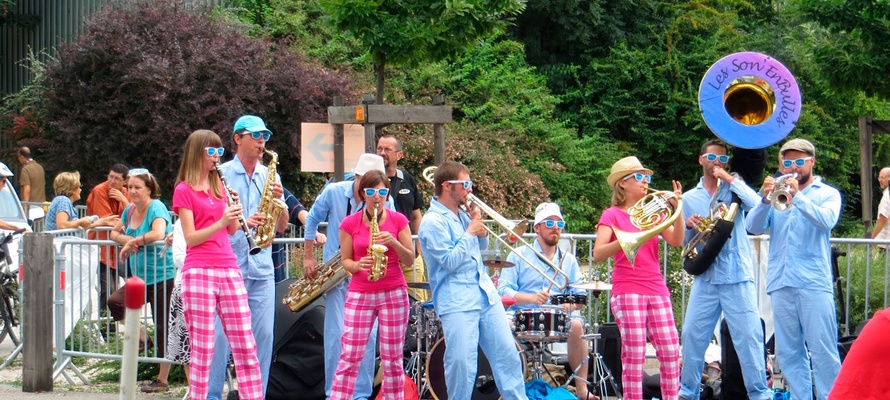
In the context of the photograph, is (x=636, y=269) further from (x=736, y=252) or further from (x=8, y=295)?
(x=8, y=295)

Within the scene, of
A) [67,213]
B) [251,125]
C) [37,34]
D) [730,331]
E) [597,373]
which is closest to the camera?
[251,125]

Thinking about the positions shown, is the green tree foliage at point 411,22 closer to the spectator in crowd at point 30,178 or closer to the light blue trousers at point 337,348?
the light blue trousers at point 337,348

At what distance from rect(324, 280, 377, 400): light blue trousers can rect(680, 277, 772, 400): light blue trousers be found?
6.80 feet

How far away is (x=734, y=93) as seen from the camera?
773 centimetres

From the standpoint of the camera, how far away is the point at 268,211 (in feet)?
24.5

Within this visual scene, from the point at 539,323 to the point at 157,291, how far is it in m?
3.04

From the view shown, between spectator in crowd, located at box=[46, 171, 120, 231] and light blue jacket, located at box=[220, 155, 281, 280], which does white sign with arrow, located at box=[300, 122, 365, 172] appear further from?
light blue jacket, located at box=[220, 155, 281, 280]

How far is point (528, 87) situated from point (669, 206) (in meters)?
12.9

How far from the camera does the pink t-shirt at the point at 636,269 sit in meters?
7.16

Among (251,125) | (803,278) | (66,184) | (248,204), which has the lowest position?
(803,278)

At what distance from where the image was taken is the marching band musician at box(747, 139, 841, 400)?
7191 millimetres

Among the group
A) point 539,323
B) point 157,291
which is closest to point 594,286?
point 539,323

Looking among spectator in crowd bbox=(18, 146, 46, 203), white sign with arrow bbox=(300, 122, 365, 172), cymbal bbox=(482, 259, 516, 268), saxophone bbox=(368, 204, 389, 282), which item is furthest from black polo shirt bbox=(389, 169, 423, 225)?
spectator in crowd bbox=(18, 146, 46, 203)

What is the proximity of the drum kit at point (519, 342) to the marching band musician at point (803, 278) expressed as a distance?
1092mm
